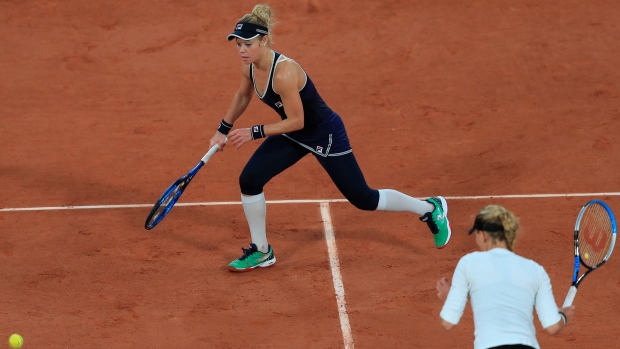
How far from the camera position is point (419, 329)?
314 inches

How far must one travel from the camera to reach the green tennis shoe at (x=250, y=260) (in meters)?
8.83

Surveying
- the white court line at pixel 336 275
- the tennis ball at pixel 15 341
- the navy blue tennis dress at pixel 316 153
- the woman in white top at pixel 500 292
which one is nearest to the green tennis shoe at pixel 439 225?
the navy blue tennis dress at pixel 316 153

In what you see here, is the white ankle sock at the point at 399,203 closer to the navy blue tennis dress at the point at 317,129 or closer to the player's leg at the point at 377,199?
the player's leg at the point at 377,199

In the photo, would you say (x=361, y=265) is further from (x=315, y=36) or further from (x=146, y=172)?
(x=315, y=36)

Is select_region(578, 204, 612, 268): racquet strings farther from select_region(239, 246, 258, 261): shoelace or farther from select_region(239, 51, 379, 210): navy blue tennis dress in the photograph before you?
select_region(239, 246, 258, 261): shoelace

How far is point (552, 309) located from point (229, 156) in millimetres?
6213

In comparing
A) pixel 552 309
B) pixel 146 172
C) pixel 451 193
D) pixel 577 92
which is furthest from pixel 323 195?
pixel 552 309

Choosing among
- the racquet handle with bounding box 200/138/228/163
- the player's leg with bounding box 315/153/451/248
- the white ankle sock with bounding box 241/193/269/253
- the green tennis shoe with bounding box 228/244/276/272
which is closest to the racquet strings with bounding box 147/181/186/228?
the racquet handle with bounding box 200/138/228/163

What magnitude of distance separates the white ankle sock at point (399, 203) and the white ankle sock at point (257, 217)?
1020 millimetres

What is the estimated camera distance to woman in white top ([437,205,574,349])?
5.43 m

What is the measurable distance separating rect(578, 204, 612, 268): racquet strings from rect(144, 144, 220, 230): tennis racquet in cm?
308

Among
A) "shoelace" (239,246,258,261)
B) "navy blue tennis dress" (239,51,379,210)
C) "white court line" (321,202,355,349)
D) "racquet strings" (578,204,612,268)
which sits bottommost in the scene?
"white court line" (321,202,355,349)

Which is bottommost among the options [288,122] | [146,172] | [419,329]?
[419,329]

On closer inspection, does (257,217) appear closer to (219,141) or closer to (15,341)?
(219,141)
